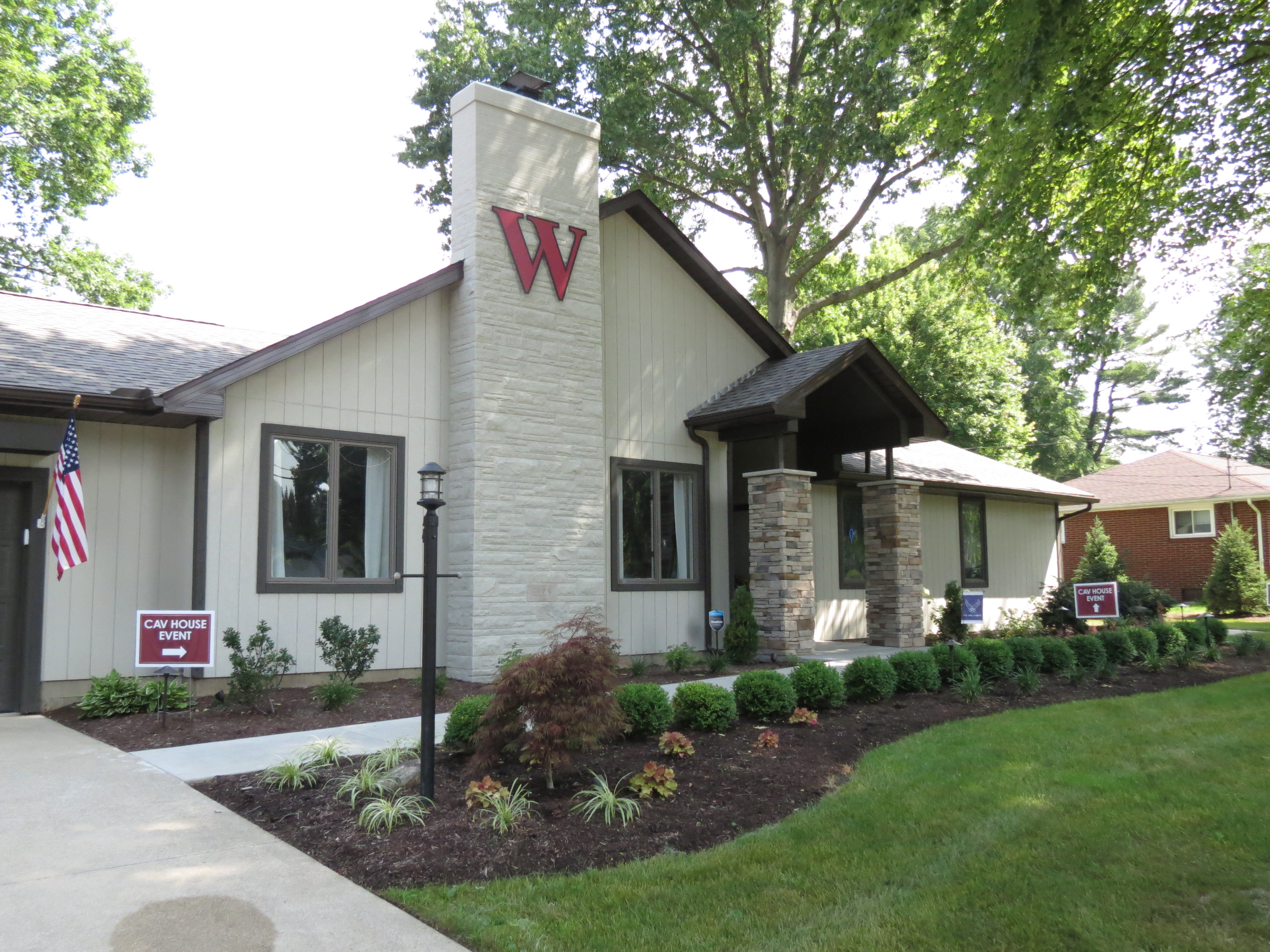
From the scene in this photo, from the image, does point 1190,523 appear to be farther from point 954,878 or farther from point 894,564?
point 954,878

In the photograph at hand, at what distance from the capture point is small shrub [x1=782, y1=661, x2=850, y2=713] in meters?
8.68

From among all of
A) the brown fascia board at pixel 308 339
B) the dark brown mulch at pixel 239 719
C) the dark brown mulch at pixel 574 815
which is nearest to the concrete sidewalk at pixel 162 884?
the dark brown mulch at pixel 574 815

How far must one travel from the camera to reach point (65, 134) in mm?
20562

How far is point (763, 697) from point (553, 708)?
2910 millimetres

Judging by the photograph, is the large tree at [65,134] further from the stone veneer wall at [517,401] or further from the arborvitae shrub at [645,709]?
the arborvitae shrub at [645,709]

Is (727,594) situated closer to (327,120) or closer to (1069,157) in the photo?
(1069,157)

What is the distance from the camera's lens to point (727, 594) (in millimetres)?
13289

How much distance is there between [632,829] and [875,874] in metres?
1.34

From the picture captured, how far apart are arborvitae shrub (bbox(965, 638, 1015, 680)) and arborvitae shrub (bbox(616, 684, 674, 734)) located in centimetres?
457

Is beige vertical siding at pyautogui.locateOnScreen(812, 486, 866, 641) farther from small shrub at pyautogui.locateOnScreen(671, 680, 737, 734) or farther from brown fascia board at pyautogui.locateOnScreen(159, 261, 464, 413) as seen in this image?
small shrub at pyautogui.locateOnScreen(671, 680, 737, 734)

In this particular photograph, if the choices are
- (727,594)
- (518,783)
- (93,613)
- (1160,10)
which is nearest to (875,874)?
(518,783)

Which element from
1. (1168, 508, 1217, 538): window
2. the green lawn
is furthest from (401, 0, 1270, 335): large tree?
(1168, 508, 1217, 538): window

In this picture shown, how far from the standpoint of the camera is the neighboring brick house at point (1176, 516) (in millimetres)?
25312

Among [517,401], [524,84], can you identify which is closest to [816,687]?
[517,401]
